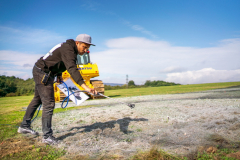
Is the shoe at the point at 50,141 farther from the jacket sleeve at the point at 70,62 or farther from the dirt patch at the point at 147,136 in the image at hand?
the jacket sleeve at the point at 70,62

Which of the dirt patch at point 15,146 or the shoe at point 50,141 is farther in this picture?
the shoe at point 50,141

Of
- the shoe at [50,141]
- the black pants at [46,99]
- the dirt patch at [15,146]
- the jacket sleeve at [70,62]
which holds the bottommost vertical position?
the dirt patch at [15,146]

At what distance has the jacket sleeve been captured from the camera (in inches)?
135

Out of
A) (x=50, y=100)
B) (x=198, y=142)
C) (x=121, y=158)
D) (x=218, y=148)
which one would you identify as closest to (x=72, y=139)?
(x=50, y=100)

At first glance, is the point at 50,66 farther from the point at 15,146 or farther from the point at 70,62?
the point at 15,146

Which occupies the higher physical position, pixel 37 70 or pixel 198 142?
pixel 37 70

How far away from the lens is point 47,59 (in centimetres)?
378

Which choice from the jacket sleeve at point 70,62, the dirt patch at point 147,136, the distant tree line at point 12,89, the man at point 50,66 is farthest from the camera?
the distant tree line at point 12,89

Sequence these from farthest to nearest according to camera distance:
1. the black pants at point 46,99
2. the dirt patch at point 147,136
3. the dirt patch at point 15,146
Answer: the black pants at point 46,99 → the dirt patch at point 15,146 → the dirt patch at point 147,136

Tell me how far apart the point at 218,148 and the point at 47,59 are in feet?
11.7

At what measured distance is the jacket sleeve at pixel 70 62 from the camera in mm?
3417

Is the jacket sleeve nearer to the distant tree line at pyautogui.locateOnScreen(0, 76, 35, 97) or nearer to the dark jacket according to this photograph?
the dark jacket

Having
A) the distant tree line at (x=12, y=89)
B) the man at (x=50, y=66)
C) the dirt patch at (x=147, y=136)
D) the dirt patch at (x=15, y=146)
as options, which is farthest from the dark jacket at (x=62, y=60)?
the distant tree line at (x=12, y=89)

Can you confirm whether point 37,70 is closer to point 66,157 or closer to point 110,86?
point 66,157
